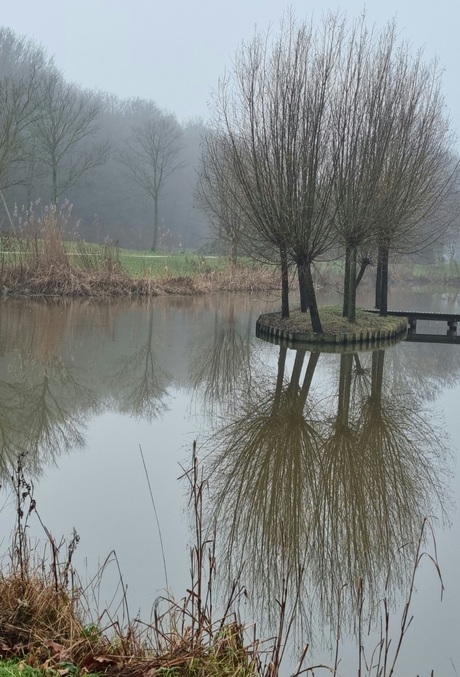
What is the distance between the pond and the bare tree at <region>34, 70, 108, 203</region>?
920 inches

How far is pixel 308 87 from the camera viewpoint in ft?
49.7

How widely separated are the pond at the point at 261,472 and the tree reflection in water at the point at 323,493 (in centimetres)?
2

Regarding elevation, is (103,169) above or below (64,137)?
below

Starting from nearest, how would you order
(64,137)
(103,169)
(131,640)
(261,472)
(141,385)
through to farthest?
(131,640) → (261,472) → (141,385) → (64,137) → (103,169)

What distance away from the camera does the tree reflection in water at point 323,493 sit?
474 centimetres

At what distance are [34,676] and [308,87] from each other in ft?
44.7

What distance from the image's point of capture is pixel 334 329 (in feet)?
54.6

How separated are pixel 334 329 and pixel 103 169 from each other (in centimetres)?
3976

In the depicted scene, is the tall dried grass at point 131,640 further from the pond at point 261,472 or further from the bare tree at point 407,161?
the bare tree at point 407,161

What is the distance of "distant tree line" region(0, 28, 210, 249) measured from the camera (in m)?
42.8

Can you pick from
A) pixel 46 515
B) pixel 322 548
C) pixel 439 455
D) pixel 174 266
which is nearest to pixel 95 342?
pixel 439 455

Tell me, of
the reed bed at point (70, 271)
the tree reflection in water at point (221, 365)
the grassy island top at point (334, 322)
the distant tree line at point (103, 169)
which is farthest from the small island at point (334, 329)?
the distant tree line at point (103, 169)

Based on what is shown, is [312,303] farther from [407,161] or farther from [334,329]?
[407,161]

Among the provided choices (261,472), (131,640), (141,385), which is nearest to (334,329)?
(141,385)
